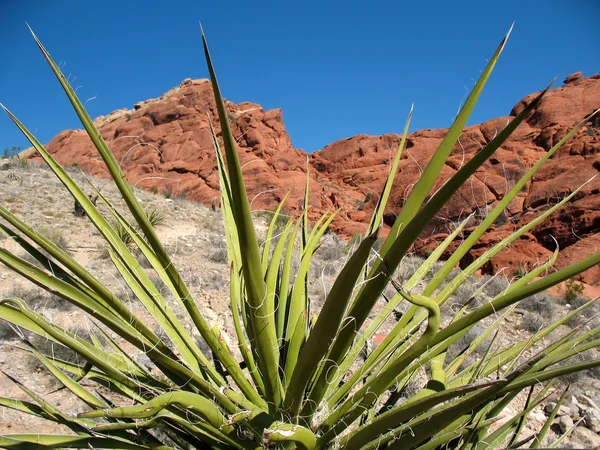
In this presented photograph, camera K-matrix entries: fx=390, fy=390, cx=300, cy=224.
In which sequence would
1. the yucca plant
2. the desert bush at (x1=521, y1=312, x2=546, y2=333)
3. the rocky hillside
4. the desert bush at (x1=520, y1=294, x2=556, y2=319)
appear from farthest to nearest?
the rocky hillside, the desert bush at (x1=520, y1=294, x2=556, y2=319), the desert bush at (x1=521, y1=312, x2=546, y2=333), the yucca plant

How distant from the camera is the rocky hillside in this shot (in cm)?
1417

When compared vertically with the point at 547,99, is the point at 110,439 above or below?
below

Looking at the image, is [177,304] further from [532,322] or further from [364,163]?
[364,163]

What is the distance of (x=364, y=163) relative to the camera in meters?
35.1

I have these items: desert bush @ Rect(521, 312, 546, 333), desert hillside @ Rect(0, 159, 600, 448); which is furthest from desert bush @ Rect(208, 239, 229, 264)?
desert bush @ Rect(521, 312, 546, 333)

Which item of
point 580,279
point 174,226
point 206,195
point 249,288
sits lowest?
point 580,279

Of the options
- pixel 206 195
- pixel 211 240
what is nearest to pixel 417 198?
pixel 211 240

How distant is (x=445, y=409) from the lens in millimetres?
977

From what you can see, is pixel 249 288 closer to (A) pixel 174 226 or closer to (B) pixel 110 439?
(B) pixel 110 439

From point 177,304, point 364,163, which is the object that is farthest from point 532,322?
point 364,163

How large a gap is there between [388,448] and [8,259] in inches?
51.6

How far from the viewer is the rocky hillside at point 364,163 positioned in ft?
46.5

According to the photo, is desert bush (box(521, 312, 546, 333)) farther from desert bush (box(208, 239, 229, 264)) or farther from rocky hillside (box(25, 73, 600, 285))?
rocky hillside (box(25, 73, 600, 285))

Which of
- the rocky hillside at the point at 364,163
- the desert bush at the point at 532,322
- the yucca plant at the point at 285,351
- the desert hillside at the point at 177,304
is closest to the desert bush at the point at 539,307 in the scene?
the desert hillside at the point at 177,304
